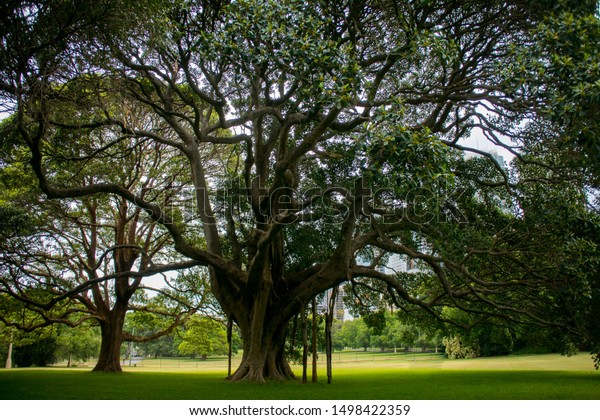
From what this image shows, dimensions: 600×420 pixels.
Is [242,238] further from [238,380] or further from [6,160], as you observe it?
[6,160]

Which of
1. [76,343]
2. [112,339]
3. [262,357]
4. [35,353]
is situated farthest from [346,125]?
[76,343]

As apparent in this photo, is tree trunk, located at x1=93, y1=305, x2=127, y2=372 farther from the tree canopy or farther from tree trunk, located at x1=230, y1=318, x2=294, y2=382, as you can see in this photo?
tree trunk, located at x1=230, y1=318, x2=294, y2=382

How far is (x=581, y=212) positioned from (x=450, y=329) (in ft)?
32.2

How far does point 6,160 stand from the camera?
520 inches

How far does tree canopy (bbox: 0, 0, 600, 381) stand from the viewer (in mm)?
6691

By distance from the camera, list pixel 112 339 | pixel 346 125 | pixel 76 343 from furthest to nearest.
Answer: pixel 76 343 → pixel 112 339 → pixel 346 125

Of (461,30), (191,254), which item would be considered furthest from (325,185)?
(461,30)

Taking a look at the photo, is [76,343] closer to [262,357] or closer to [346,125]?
[262,357]

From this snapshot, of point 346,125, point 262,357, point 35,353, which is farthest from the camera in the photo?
point 35,353

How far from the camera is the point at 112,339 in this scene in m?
19.8

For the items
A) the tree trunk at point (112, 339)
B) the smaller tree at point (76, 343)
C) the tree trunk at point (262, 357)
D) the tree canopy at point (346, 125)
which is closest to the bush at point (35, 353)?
the smaller tree at point (76, 343)

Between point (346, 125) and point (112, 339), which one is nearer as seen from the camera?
point (346, 125)

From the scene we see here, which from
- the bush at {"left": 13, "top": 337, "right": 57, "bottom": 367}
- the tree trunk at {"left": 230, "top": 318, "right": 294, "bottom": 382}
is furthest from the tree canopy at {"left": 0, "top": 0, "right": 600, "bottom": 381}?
the bush at {"left": 13, "top": 337, "right": 57, "bottom": 367}

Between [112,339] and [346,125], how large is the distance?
15.4 meters
